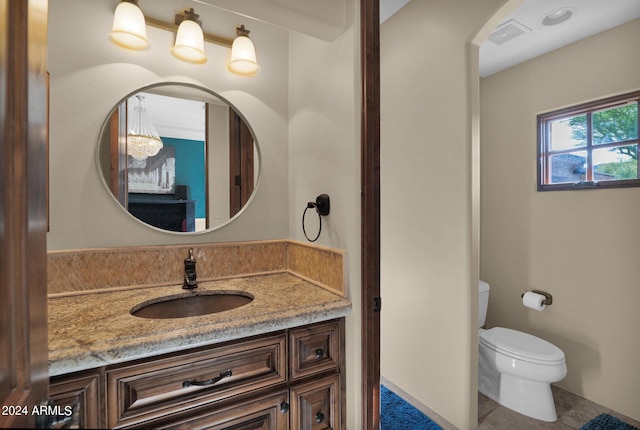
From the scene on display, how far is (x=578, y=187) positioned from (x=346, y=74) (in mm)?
1915

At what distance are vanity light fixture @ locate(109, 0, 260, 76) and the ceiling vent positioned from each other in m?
1.61

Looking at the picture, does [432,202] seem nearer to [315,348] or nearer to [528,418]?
[315,348]

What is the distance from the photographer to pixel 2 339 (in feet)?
1.52

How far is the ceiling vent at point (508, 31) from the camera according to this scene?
1.99 m

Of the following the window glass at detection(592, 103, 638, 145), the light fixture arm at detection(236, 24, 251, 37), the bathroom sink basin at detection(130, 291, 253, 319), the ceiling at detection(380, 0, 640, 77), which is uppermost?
the ceiling at detection(380, 0, 640, 77)

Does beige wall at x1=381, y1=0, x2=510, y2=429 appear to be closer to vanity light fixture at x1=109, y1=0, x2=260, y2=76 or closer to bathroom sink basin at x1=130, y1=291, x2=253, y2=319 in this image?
vanity light fixture at x1=109, y1=0, x2=260, y2=76

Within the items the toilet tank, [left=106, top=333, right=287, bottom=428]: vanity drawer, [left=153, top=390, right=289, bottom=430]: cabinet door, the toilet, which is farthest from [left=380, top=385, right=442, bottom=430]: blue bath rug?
[left=106, top=333, right=287, bottom=428]: vanity drawer

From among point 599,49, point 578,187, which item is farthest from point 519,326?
point 599,49

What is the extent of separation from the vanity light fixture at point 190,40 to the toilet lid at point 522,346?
7.91 ft

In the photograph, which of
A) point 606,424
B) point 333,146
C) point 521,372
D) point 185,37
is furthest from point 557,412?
point 185,37

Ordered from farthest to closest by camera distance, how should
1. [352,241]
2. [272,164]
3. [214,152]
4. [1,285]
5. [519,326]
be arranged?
[519,326]
[272,164]
[214,152]
[352,241]
[1,285]

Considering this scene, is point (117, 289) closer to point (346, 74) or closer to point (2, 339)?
point (2, 339)


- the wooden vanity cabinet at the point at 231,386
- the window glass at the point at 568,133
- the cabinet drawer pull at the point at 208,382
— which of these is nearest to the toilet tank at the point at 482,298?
the window glass at the point at 568,133

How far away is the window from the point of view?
198 cm
